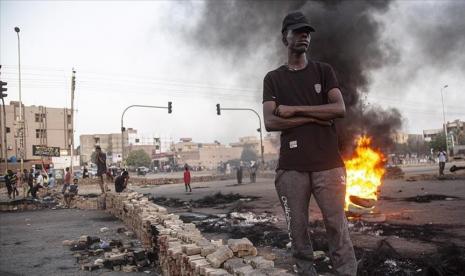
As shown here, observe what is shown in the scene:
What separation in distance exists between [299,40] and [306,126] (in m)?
0.53

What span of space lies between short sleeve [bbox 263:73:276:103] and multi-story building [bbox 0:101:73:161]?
5930 centimetres

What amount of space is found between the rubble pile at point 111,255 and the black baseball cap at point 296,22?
4527 millimetres

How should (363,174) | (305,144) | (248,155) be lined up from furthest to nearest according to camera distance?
(248,155)
(363,174)
(305,144)

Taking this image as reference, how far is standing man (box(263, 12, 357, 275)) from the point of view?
223 cm

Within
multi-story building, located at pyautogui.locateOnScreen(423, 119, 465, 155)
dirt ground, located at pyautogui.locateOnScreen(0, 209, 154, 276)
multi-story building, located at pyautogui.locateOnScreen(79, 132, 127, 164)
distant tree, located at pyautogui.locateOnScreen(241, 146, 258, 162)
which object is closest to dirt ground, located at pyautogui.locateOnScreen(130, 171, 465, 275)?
dirt ground, located at pyautogui.locateOnScreen(0, 209, 154, 276)

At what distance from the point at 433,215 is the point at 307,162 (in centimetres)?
871

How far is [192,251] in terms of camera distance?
405 centimetres

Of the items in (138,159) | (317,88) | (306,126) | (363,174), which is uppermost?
(138,159)

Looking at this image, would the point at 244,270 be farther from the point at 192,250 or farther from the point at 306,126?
the point at 306,126

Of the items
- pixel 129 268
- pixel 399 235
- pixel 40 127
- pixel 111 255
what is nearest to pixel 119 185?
pixel 111 255

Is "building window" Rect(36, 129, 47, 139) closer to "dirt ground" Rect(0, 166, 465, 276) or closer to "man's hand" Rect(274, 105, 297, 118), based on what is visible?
"dirt ground" Rect(0, 166, 465, 276)

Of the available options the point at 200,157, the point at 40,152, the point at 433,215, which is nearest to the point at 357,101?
the point at 433,215

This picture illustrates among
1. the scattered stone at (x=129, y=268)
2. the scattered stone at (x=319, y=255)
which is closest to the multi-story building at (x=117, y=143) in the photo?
the scattered stone at (x=129, y=268)

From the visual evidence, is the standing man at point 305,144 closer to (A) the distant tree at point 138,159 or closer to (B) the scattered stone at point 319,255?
(B) the scattered stone at point 319,255
